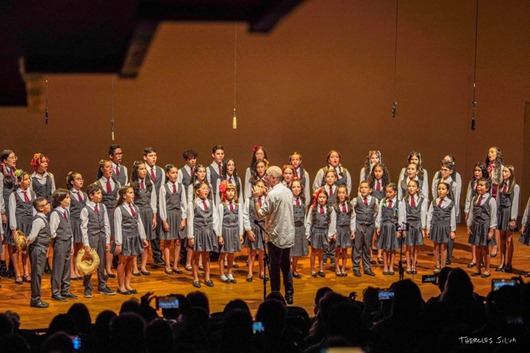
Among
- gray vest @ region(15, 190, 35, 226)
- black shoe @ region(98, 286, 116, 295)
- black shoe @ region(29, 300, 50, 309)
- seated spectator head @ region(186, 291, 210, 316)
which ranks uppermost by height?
gray vest @ region(15, 190, 35, 226)

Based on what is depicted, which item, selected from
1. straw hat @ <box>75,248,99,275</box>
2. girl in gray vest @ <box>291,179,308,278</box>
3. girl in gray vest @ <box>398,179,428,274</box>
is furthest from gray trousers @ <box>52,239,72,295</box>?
girl in gray vest @ <box>398,179,428,274</box>

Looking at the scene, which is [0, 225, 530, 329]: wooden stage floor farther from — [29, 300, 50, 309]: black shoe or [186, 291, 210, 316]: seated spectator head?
[186, 291, 210, 316]: seated spectator head

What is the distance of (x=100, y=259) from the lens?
8352mm

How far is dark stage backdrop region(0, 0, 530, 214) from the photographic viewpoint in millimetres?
11805

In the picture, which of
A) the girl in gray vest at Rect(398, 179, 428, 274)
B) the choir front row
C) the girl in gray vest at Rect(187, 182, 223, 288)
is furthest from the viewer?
the girl in gray vest at Rect(398, 179, 428, 274)

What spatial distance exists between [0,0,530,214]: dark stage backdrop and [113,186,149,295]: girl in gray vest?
140 inches

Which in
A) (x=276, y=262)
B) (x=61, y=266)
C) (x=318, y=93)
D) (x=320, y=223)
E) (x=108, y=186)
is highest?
(x=318, y=93)

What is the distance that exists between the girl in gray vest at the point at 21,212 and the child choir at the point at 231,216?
1cm

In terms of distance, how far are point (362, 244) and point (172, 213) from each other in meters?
2.23

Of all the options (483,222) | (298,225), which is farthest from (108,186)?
(483,222)

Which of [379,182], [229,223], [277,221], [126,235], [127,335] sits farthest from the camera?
[379,182]

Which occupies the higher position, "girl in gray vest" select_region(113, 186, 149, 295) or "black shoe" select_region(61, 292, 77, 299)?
"girl in gray vest" select_region(113, 186, 149, 295)

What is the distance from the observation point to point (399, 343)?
4.28m

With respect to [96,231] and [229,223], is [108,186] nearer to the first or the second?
[96,231]
